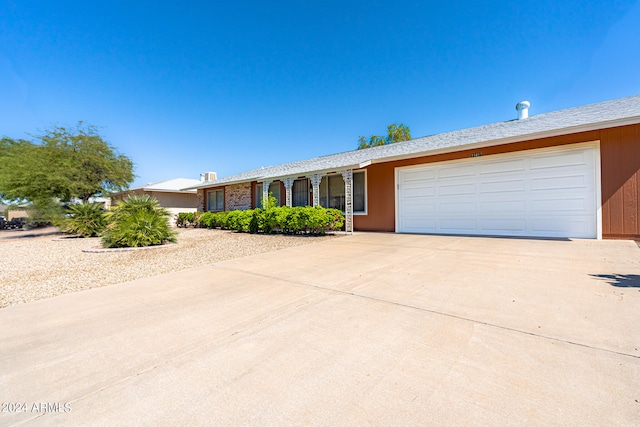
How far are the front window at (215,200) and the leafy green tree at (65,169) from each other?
231 inches

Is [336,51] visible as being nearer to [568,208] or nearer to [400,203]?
[400,203]

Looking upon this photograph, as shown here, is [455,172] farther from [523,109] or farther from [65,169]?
[65,169]

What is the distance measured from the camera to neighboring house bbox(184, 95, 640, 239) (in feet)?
22.9

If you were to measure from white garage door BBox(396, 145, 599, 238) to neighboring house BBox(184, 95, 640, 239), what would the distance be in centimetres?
2

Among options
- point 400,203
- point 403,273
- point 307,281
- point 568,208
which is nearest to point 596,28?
point 568,208

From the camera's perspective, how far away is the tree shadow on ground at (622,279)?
3.64 meters

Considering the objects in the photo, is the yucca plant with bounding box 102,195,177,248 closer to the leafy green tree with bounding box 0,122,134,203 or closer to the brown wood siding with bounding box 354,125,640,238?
the leafy green tree with bounding box 0,122,134,203

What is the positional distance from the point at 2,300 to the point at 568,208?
40.3ft

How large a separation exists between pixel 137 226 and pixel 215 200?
1038 centimetres

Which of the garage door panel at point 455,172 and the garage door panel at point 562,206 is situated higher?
the garage door panel at point 455,172

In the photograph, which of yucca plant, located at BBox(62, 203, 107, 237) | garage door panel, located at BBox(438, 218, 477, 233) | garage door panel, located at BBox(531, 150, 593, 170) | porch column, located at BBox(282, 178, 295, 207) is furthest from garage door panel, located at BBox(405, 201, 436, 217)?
yucca plant, located at BBox(62, 203, 107, 237)

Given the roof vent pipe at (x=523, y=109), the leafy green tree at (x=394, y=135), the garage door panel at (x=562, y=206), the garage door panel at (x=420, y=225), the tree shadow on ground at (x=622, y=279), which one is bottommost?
the tree shadow on ground at (x=622, y=279)

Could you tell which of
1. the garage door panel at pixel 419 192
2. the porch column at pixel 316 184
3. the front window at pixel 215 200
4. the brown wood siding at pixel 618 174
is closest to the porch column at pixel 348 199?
the porch column at pixel 316 184

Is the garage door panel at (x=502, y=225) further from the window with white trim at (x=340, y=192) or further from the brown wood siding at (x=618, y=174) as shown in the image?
the window with white trim at (x=340, y=192)
